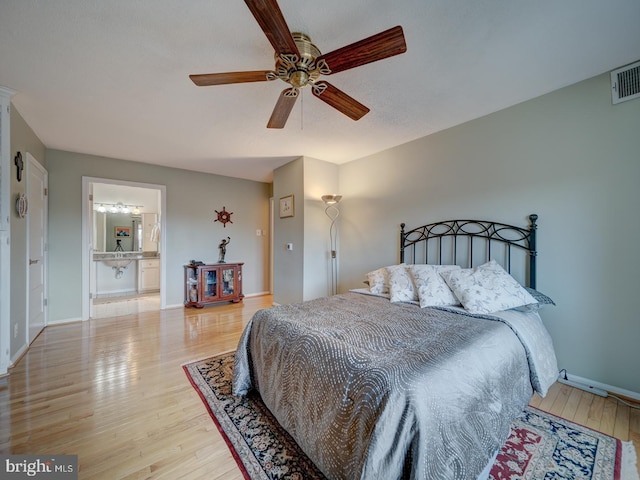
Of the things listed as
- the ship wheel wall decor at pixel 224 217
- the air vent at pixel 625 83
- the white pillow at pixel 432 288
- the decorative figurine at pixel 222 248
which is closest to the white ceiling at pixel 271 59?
the air vent at pixel 625 83

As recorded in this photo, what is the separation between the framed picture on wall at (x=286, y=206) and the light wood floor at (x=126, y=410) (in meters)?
2.02

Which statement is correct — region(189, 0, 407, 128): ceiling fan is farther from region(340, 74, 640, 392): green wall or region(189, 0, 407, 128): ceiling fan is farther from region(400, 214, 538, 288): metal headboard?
region(400, 214, 538, 288): metal headboard

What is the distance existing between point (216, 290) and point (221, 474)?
3.63m

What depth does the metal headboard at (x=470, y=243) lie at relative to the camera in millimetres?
2252

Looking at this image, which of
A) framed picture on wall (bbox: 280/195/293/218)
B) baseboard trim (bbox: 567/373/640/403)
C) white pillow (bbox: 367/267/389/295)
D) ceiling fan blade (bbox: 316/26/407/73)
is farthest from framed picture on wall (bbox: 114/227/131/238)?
baseboard trim (bbox: 567/373/640/403)

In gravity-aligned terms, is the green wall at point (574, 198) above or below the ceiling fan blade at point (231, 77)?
below

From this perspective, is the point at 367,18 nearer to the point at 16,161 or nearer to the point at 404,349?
the point at 404,349

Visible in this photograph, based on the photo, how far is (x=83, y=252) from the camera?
12.3 feet

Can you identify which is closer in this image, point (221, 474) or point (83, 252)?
point (221, 474)

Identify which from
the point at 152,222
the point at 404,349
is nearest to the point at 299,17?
the point at 404,349

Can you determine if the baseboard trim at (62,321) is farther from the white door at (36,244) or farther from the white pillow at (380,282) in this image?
the white pillow at (380,282)

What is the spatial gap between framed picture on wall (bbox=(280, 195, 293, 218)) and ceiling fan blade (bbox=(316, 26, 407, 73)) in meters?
2.63

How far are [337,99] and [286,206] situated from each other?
247 cm

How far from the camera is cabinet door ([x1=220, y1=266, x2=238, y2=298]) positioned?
4.69 metres
